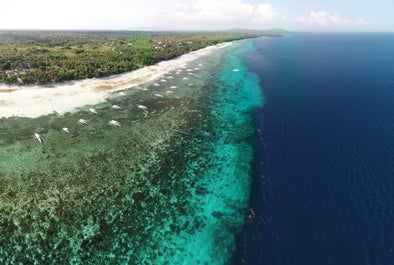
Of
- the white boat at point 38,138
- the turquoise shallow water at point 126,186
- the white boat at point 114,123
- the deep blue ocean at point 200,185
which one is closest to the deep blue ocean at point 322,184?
the deep blue ocean at point 200,185

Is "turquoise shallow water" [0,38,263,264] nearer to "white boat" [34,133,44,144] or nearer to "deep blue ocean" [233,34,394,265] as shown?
"white boat" [34,133,44,144]

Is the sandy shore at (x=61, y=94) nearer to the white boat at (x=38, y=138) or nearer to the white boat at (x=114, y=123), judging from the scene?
the white boat at (x=38, y=138)

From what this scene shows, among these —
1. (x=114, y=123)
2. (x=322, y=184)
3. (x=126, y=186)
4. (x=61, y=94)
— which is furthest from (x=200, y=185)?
(x=61, y=94)

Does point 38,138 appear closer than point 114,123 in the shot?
Yes

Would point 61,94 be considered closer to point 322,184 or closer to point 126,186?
point 126,186

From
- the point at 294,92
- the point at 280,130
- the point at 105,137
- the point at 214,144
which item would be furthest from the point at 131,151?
the point at 294,92

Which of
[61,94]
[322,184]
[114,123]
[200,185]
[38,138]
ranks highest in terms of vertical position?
[61,94]
